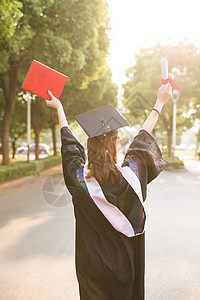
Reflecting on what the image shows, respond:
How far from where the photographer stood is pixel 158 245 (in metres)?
5.34

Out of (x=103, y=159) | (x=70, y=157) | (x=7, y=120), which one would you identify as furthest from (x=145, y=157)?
(x=7, y=120)

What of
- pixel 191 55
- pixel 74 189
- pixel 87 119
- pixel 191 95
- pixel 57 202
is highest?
pixel 191 55

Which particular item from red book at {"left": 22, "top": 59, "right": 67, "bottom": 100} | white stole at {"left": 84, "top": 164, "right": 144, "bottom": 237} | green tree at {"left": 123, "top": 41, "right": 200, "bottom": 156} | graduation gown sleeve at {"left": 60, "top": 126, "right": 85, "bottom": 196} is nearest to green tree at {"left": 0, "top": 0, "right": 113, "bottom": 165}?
red book at {"left": 22, "top": 59, "right": 67, "bottom": 100}

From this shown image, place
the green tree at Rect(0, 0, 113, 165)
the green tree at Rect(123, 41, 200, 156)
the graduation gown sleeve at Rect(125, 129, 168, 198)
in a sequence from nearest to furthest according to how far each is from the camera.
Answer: the graduation gown sleeve at Rect(125, 129, 168, 198), the green tree at Rect(0, 0, 113, 165), the green tree at Rect(123, 41, 200, 156)

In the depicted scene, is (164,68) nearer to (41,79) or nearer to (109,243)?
(41,79)

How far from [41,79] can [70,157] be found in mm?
535

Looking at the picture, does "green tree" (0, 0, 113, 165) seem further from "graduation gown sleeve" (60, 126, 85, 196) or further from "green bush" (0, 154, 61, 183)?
"graduation gown sleeve" (60, 126, 85, 196)

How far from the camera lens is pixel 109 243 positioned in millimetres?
2090

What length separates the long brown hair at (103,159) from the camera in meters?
1.99

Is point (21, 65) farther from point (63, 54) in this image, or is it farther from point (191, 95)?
point (191, 95)

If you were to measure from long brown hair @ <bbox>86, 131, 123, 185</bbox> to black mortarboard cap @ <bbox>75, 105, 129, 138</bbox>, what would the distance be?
0.13ft

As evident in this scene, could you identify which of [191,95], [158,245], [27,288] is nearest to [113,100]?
[191,95]

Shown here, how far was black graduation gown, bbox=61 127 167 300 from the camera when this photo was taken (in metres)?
2.05

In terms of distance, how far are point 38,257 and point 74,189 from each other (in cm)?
297
